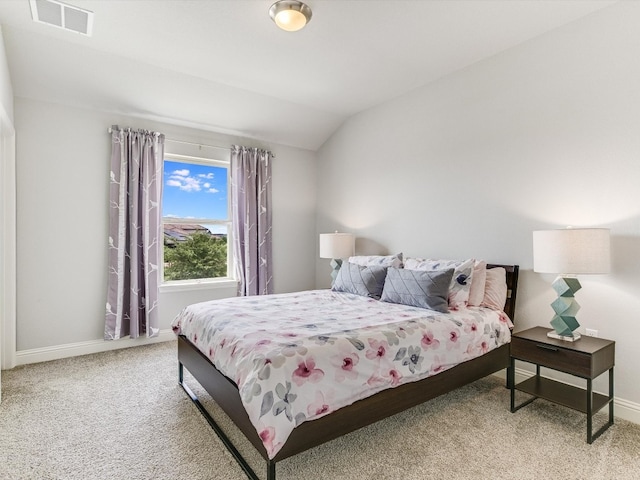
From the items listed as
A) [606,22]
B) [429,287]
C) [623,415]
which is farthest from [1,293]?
[606,22]

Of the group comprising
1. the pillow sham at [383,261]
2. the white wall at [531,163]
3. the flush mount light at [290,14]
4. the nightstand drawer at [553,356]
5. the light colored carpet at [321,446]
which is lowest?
the light colored carpet at [321,446]

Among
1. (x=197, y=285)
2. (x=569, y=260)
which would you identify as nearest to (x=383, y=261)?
(x=569, y=260)

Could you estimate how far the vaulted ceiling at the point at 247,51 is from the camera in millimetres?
2473

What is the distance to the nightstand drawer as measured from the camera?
2.09 metres

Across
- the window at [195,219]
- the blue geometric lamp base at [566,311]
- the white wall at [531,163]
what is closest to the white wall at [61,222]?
the window at [195,219]

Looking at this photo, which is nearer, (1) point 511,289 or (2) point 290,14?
(2) point 290,14

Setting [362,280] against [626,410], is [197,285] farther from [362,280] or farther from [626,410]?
[626,410]

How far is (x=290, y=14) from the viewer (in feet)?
7.80

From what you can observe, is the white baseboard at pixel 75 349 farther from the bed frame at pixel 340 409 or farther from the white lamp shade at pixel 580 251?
the white lamp shade at pixel 580 251

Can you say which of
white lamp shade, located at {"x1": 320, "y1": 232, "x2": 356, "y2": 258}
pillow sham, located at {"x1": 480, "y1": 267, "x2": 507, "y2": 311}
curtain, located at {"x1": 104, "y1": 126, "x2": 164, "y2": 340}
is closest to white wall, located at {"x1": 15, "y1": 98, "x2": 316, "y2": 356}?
curtain, located at {"x1": 104, "y1": 126, "x2": 164, "y2": 340}

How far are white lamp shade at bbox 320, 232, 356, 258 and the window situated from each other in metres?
1.30

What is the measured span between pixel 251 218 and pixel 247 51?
204 cm

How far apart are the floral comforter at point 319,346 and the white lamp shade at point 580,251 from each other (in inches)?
26.5

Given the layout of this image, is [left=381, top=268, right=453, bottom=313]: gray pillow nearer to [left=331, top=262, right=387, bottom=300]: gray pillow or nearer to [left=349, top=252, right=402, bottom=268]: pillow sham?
[left=331, top=262, right=387, bottom=300]: gray pillow
